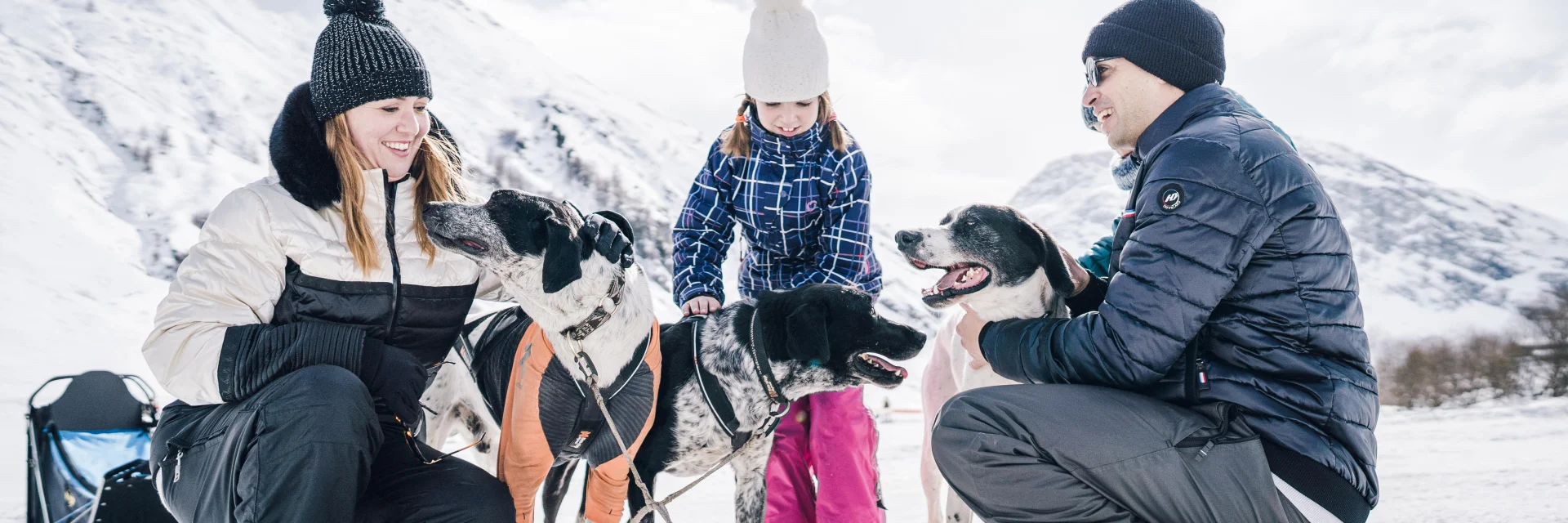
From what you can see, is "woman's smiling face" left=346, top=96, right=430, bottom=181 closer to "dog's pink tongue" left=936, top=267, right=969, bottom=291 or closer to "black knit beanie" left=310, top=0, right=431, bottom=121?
"black knit beanie" left=310, top=0, right=431, bottom=121

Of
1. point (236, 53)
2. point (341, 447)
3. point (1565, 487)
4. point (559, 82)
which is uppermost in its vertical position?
point (341, 447)

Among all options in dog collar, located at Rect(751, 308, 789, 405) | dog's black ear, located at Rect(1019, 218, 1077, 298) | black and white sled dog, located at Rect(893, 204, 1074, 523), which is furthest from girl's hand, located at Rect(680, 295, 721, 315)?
dog's black ear, located at Rect(1019, 218, 1077, 298)

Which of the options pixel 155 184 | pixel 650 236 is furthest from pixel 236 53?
pixel 650 236

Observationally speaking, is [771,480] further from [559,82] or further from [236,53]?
[559,82]

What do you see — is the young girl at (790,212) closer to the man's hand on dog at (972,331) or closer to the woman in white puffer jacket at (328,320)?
the man's hand on dog at (972,331)

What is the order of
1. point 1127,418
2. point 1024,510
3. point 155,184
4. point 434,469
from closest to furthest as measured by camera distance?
point 1127,418 → point 1024,510 → point 434,469 → point 155,184

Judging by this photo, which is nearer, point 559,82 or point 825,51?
point 825,51

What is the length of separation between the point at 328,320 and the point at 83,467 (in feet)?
4.05

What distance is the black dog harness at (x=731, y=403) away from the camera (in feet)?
8.46

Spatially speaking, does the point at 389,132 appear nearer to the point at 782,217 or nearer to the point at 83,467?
the point at 782,217

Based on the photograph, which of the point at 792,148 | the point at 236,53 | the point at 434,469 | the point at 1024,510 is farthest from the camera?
the point at 236,53

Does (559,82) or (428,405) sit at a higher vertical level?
(428,405)

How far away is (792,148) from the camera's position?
115 inches

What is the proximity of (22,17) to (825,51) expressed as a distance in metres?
22.2
